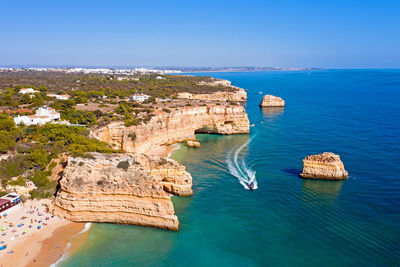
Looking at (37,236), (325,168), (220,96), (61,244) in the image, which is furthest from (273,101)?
(37,236)

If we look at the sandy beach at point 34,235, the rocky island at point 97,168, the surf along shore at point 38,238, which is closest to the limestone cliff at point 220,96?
the rocky island at point 97,168

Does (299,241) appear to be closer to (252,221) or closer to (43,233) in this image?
(252,221)

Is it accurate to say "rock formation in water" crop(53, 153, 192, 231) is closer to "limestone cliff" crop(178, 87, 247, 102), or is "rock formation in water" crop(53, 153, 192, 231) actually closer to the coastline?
the coastline

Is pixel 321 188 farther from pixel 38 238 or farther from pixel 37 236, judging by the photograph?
pixel 37 236

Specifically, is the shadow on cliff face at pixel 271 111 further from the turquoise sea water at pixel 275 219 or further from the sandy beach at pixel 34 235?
the sandy beach at pixel 34 235

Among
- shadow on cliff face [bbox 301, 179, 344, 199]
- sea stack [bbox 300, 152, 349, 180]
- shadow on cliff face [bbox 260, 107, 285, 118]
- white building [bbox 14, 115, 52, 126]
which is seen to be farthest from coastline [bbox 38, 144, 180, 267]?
shadow on cliff face [bbox 260, 107, 285, 118]

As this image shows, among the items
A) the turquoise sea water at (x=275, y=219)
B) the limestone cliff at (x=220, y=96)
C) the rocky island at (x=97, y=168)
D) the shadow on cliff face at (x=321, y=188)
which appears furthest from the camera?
the limestone cliff at (x=220, y=96)
